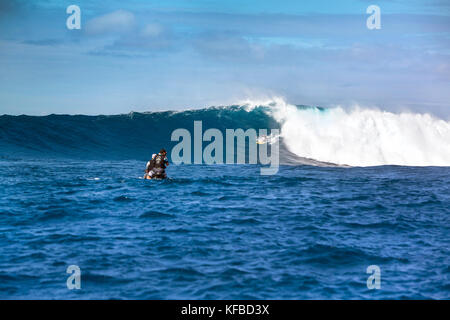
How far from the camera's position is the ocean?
8.92 m

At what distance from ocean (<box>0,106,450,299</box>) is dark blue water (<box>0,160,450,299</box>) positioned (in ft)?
0.13

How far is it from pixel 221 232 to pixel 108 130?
3325 centimetres

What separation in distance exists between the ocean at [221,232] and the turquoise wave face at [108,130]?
20.0ft

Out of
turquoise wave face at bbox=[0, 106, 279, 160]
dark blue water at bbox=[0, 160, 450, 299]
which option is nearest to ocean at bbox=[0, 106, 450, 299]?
dark blue water at bbox=[0, 160, 450, 299]

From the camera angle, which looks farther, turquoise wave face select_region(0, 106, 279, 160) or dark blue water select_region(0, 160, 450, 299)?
turquoise wave face select_region(0, 106, 279, 160)

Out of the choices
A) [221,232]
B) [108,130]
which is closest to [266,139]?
[108,130]

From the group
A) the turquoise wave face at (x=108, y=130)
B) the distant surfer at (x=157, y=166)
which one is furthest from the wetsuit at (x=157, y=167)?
the turquoise wave face at (x=108, y=130)

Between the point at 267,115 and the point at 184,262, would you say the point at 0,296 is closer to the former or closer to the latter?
the point at 184,262

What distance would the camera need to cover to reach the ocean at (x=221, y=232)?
892 cm

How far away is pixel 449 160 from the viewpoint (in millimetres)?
38875

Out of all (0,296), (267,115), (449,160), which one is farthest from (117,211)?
(267,115)

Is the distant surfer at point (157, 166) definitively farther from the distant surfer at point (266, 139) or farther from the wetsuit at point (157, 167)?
the distant surfer at point (266, 139)

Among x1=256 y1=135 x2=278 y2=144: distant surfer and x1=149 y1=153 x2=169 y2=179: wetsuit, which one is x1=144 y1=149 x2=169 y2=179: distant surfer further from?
x1=256 y1=135 x2=278 y2=144: distant surfer

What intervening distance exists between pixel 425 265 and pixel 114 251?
6.86m
